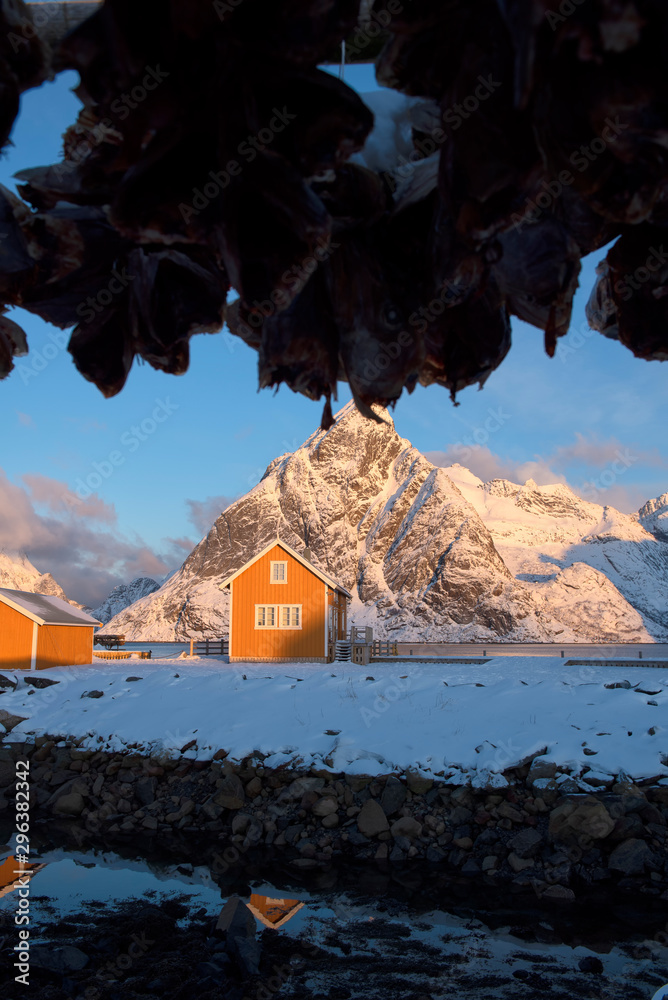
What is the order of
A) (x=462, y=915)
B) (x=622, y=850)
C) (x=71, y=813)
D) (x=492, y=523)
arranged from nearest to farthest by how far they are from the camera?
(x=462, y=915) < (x=622, y=850) < (x=71, y=813) < (x=492, y=523)

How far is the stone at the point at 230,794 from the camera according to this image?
53.6ft

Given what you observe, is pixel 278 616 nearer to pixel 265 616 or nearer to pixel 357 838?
pixel 265 616

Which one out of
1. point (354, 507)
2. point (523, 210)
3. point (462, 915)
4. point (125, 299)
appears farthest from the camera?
Result: point (354, 507)

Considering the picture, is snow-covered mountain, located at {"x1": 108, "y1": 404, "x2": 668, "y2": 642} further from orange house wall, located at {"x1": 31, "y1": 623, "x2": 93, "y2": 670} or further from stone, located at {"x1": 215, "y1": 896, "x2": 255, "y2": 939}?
stone, located at {"x1": 215, "y1": 896, "x2": 255, "y2": 939}

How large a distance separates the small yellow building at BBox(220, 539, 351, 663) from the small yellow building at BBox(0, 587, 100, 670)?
908cm

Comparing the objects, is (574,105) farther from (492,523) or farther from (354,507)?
(492,523)

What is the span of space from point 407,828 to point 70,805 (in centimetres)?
890

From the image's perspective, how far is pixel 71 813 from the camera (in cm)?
1788

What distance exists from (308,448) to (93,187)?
16192 cm

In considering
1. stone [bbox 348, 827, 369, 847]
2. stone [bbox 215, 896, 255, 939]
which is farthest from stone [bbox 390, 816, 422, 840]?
stone [bbox 215, 896, 255, 939]

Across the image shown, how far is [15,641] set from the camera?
32312 mm

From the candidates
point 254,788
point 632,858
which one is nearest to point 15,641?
point 254,788

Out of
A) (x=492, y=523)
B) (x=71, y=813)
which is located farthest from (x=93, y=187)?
(x=492, y=523)

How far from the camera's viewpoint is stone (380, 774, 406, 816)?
50.0 ft
